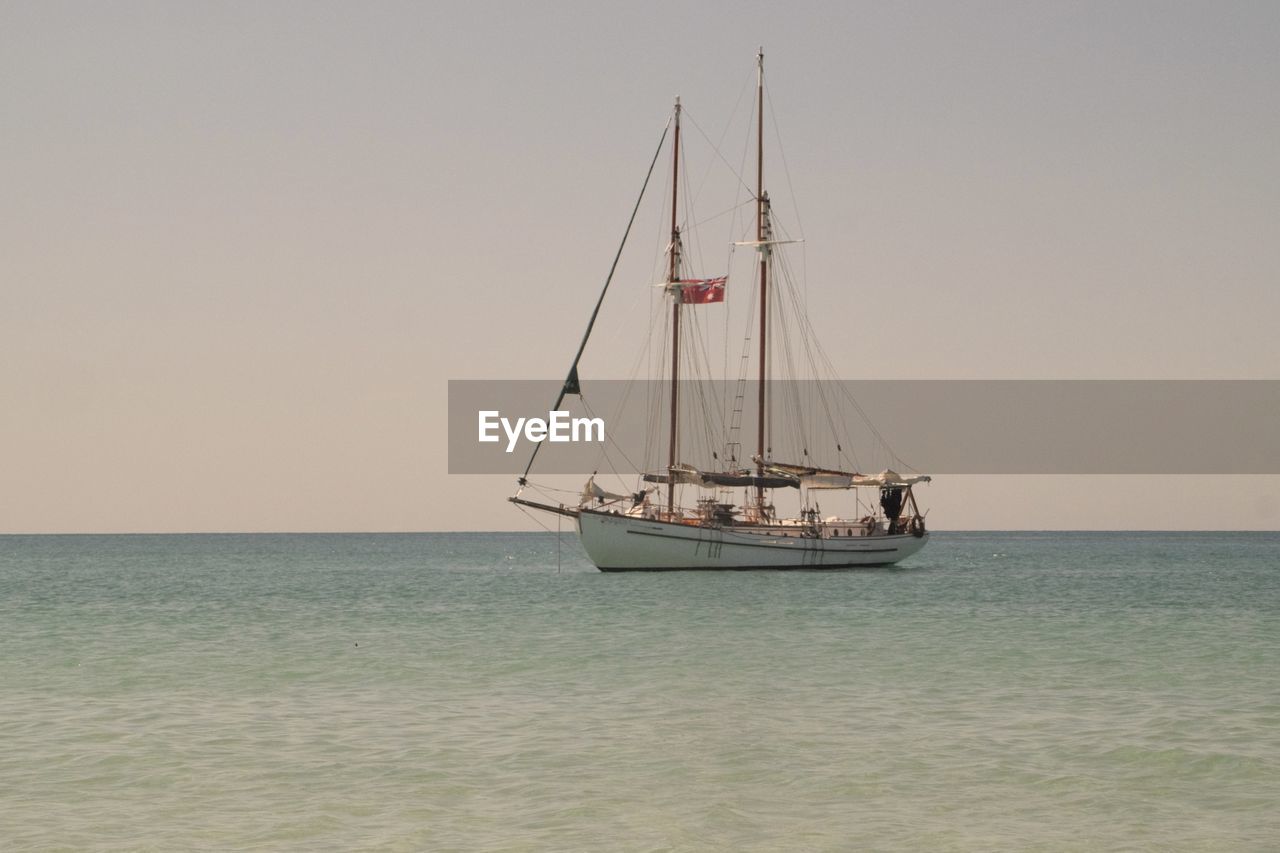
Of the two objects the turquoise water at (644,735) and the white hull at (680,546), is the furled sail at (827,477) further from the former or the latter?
the turquoise water at (644,735)

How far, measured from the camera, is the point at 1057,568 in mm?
109312

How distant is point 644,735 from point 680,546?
5106cm

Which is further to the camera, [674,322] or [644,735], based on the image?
[674,322]

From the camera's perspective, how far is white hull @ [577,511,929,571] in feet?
233

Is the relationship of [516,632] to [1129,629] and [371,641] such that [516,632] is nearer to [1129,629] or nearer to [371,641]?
[371,641]

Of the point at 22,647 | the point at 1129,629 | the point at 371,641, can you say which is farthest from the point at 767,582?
the point at 22,647

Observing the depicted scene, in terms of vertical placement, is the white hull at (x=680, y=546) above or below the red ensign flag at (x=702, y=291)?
below

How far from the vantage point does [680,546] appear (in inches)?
2808

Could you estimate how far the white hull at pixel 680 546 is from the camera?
7094cm

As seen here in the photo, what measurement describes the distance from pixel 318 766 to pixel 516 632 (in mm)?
22541

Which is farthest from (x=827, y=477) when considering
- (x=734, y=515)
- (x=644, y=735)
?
(x=644, y=735)

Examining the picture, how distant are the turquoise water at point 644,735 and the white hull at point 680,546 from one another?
87.6 feet

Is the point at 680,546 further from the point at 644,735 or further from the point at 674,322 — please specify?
the point at 644,735

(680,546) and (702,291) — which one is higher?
(702,291)
